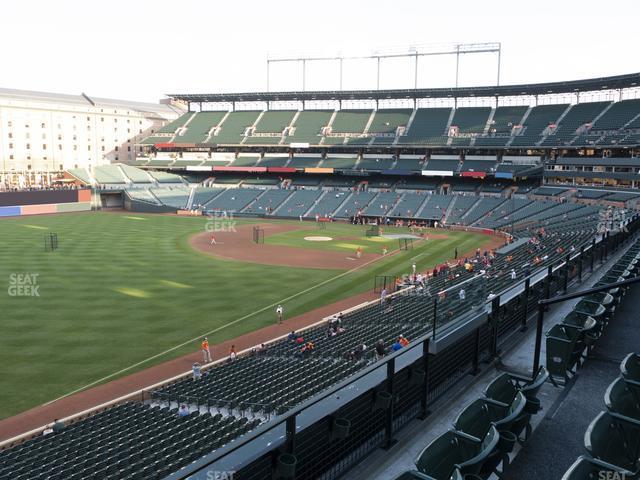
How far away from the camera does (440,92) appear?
290 feet

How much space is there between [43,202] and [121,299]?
61415mm

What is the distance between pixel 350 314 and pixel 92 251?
31.2 metres

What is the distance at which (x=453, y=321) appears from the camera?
1068 centimetres

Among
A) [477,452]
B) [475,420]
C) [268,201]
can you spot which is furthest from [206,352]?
[268,201]

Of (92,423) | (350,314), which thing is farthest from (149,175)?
(92,423)

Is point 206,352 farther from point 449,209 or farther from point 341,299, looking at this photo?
point 449,209

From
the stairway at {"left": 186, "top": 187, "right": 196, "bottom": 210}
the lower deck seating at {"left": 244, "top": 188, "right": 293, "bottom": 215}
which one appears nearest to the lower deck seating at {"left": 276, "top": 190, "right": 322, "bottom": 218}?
the lower deck seating at {"left": 244, "top": 188, "right": 293, "bottom": 215}

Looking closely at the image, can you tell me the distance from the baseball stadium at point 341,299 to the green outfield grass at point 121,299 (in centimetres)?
20

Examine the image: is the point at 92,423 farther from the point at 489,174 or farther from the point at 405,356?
the point at 489,174

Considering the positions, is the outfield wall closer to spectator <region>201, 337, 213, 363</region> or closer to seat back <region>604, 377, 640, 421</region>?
spectator <region>201, 337, 213, 363</region>

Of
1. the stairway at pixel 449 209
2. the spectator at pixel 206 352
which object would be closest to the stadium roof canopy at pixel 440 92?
the stairway at pixel 449 209

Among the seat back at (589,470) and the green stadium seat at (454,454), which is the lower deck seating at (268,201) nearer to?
the green stadium seat at (454,454)

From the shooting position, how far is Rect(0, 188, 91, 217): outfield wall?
255 ft

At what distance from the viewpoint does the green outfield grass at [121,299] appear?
2156 centimetres
